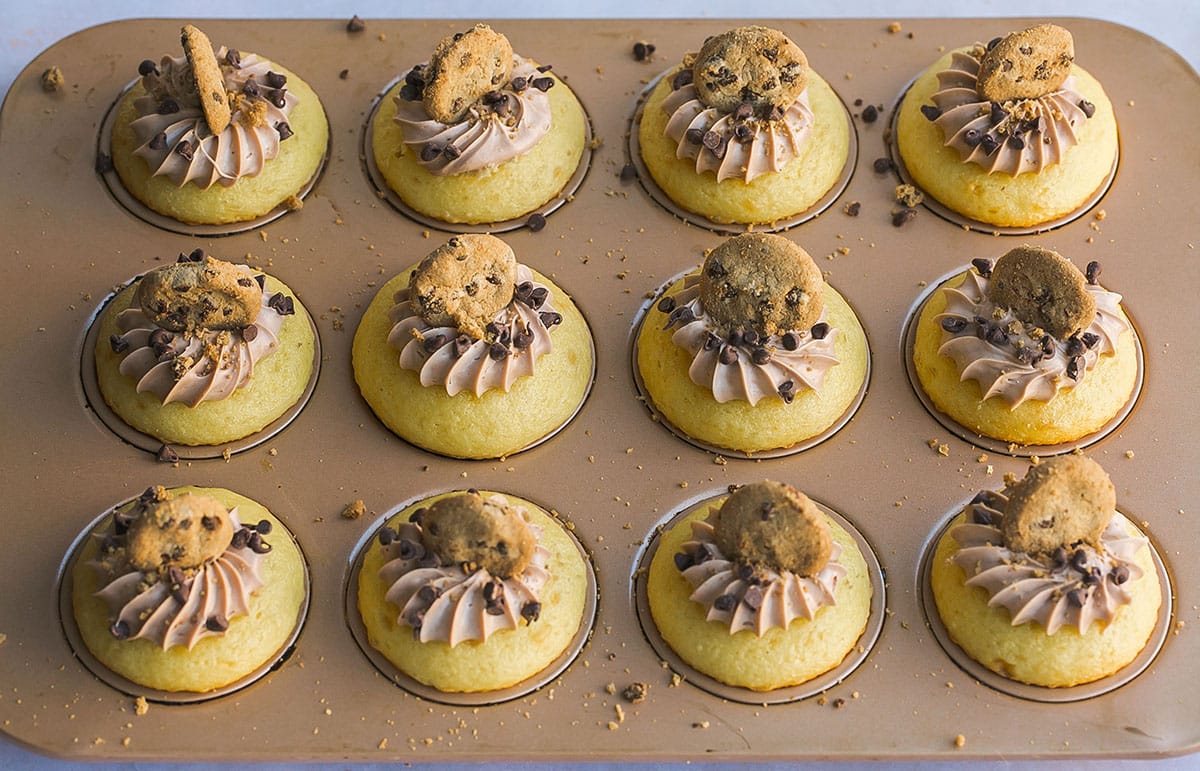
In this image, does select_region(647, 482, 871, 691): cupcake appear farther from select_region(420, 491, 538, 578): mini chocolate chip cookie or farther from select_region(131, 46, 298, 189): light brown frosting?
select_region(131, 46, 298, 189): light brown frosting

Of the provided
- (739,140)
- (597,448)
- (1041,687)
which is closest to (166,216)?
(597,448)

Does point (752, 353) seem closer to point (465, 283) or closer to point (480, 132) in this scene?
point (465, 283)

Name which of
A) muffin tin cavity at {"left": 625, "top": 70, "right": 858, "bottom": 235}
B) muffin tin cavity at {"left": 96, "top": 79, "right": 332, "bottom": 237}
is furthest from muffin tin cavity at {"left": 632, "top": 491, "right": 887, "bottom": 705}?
muffin tin cavity at {"left": 96, "top": 79, "right": 332, "bottom": 237}

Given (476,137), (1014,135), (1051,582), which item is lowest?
(1051,582)

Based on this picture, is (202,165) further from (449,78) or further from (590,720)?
(590,720)

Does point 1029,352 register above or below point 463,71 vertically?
below

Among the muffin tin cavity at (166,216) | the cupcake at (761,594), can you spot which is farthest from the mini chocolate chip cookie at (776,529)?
the muffin tin cavity at (166,216)
